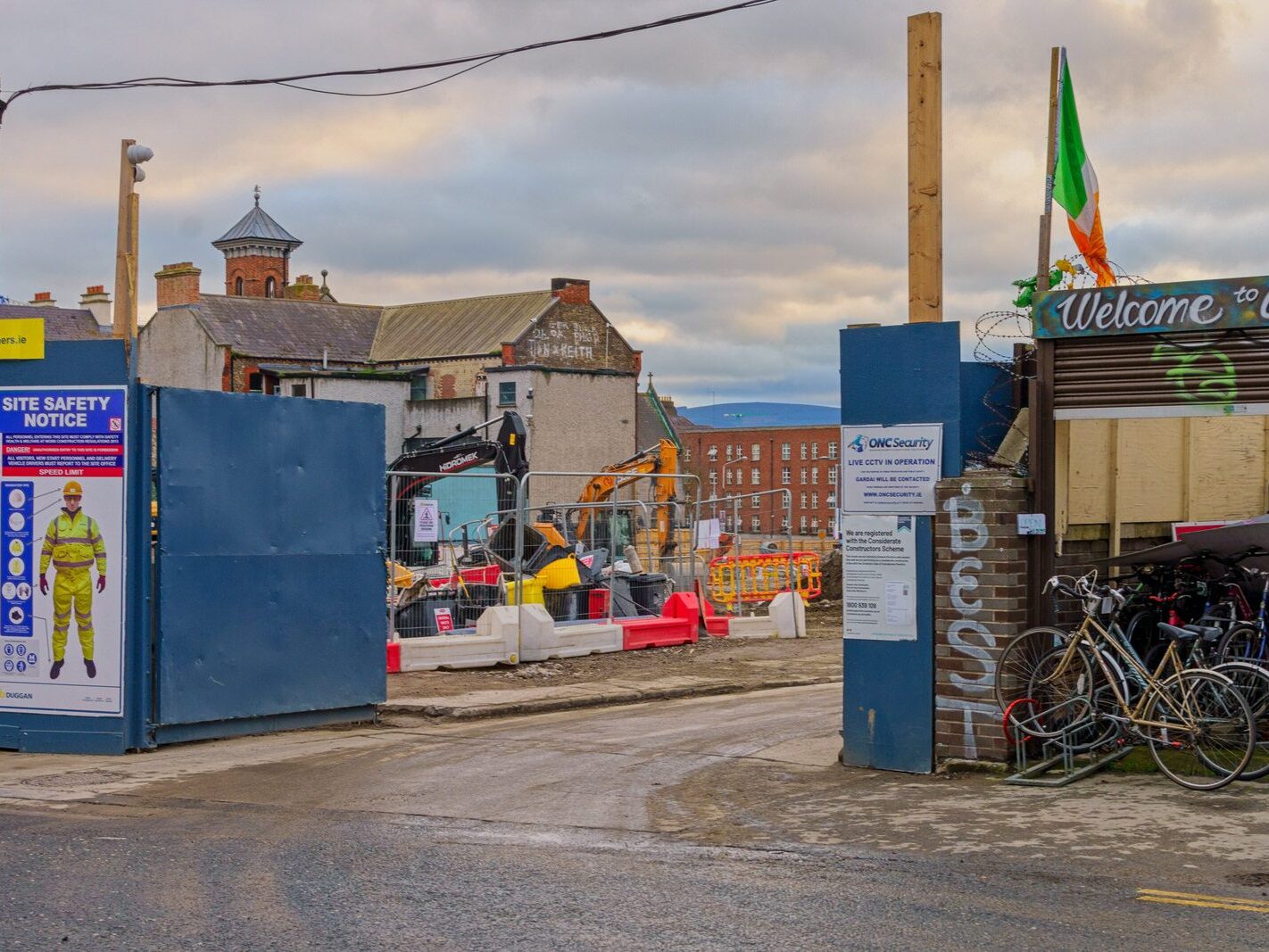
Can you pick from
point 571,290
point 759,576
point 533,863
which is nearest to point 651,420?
point 571,290

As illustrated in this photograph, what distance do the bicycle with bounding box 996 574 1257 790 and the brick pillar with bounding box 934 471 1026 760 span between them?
0.71 feet

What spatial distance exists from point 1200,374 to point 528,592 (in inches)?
471

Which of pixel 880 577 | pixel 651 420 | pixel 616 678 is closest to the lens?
pixel 880 577

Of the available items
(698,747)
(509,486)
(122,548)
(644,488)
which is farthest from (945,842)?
(644,488)

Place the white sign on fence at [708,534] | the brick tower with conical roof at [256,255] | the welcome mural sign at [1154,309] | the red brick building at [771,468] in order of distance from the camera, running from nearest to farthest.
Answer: the welcome mural sign at [1154,309], the white sign on fence at [708,534], the brick tower with conical roof at [256,255], the red brick building at [771,468]

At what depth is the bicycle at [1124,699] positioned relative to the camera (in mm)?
9414

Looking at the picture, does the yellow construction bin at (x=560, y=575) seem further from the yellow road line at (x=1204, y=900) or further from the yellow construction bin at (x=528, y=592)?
the yellow road line at (x=1204, y=900)

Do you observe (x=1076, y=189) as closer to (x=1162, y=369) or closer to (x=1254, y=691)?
(x=1162, y=369)

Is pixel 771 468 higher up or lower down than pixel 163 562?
higher up

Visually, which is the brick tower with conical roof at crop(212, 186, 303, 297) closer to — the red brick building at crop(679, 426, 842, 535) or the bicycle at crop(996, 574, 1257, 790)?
the red brick building at crop(679, 426, 842, 535)

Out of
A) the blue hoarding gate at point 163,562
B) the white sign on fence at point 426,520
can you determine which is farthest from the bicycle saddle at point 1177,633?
the white sign on fence at point 426,520

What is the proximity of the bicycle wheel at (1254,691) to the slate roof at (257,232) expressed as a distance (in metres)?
95.8

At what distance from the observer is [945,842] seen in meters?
8.49

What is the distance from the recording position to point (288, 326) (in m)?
71.4
